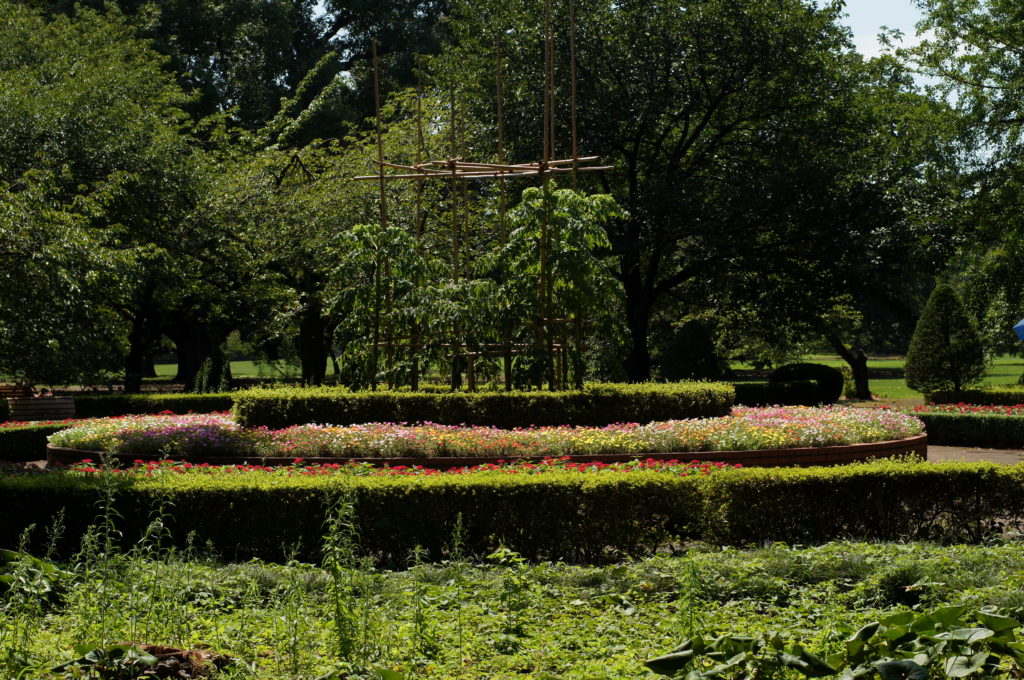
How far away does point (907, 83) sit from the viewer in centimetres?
3678

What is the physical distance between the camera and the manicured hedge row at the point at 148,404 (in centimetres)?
1644

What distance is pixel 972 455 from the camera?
45.8 feet

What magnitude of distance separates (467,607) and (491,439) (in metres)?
4.81

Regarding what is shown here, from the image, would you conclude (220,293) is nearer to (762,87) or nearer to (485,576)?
(762,87)

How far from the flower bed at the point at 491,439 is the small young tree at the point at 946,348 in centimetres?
960

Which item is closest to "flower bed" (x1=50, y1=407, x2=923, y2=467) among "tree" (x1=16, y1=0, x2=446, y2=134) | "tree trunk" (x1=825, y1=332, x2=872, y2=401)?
"tree trunk" (x1=825, y1=332, x2=872, y2=401)

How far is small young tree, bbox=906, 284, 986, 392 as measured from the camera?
19547mm

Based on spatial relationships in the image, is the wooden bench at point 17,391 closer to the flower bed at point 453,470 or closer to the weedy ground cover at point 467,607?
the flower bed at point 453,470

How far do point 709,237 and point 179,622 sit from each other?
17.0 metres

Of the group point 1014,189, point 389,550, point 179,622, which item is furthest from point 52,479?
point 1014,189

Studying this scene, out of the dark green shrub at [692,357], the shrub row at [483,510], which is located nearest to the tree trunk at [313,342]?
the dark green shrub at [692,357]

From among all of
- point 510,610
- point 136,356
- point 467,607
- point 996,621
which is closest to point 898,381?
point 136,356

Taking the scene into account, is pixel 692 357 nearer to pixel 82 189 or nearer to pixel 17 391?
pixel 82 189

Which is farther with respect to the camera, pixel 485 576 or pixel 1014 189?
pixel 1014 189
